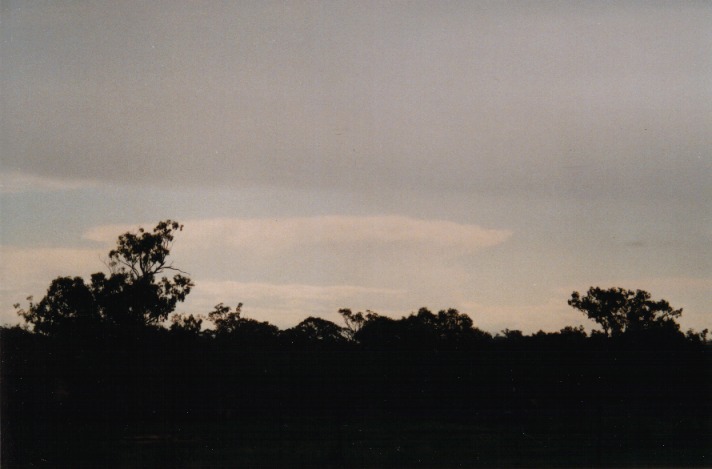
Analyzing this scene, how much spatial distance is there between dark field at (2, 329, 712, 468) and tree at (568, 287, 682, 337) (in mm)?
1243

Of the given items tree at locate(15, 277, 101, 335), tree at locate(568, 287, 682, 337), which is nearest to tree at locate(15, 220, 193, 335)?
tree at locate(15, 277, 101, 335)

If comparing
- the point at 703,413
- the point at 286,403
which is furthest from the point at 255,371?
the point at 703,413

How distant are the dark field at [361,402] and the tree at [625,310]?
124 centimetres

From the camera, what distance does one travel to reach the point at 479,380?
612 inches

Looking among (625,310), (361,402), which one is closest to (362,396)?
(361,402)

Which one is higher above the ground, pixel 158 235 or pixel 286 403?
pixel 158 235

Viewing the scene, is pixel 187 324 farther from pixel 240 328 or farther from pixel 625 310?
pixel 625 310

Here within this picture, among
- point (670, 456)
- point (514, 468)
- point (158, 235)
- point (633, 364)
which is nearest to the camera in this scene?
point (514, 468)

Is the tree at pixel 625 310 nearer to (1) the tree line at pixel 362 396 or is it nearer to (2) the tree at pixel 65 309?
(1) the tree line at pixel 362 396

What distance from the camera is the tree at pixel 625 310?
17.7m

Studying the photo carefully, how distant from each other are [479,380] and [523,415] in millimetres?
1869

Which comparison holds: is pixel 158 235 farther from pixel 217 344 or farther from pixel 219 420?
pixel 219 420

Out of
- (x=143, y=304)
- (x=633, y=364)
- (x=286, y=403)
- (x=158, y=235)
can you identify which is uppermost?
(x=158, y=235)

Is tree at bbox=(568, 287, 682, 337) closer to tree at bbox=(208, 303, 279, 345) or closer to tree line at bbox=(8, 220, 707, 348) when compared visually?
tree line at bbox=(8, 220, 707, 348)
